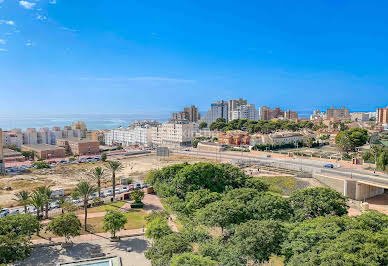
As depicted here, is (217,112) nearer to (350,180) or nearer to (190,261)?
(350,180)

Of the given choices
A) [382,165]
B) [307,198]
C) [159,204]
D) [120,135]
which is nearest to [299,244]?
[307,198]

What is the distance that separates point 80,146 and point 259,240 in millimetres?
64428

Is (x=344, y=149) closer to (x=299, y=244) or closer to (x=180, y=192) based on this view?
(x=180, y=192)

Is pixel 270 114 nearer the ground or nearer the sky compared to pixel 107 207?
nearer the sky

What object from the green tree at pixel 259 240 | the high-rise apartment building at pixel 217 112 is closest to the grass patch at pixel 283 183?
the green tree at pixel 259 240

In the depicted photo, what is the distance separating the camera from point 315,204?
68.3 feet

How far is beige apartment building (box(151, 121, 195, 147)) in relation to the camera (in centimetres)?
8456

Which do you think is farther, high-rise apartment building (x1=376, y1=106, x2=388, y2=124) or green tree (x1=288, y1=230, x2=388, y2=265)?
high-rise apartment building (x1=376, y1=106, x2=388, y2=124)

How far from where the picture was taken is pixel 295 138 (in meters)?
75.6

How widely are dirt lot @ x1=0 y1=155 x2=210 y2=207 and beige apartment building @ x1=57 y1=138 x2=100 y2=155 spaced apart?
13.7 metres

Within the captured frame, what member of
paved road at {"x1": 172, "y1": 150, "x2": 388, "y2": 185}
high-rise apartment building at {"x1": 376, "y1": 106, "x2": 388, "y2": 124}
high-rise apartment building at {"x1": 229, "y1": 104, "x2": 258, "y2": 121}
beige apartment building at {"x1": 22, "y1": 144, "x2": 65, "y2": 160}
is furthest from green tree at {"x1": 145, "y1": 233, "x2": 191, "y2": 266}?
high-rise apartment building at {"x1": 376, "y1": 106, "x2": 388, "y2": 124}

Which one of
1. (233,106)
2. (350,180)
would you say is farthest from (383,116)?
(350,180)

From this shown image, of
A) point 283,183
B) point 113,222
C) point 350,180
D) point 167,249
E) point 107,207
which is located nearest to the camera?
point 167,249

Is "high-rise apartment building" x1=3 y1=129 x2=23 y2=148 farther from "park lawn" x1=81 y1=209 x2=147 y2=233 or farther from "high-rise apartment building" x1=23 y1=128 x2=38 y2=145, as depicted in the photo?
"park lawn" x1=81 y1=209 x2=147 y2=233
